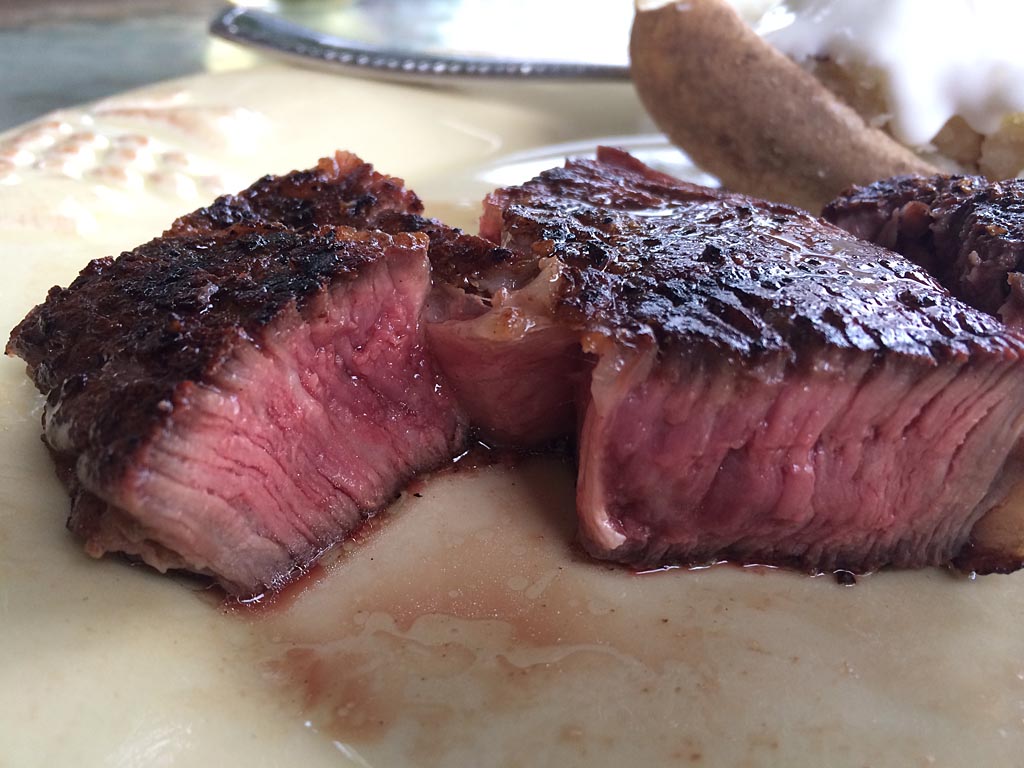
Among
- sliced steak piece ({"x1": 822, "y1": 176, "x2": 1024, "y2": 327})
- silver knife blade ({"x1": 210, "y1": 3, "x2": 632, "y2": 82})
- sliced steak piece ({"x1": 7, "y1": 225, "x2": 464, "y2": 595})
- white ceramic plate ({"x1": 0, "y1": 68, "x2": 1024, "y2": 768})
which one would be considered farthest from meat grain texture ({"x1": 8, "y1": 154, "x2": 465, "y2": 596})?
silver knife blade ({"x1": 210, "y1": 3, "x2": 632, "y2": 82})

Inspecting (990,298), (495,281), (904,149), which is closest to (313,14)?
(904,149)

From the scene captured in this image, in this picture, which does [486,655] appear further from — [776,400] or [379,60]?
[379,60]

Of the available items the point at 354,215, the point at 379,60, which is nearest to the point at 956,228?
the point at 354,215

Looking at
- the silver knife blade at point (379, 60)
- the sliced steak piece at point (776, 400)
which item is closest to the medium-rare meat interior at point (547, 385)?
the sliced steak piece at point (776, 400)

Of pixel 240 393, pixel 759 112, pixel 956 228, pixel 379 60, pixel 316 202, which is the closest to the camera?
pixel 240 393

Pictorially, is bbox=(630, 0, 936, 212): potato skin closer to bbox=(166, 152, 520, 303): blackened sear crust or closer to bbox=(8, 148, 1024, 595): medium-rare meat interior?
bbox=(8, 148, 1024, 595): medium-rare meat interior

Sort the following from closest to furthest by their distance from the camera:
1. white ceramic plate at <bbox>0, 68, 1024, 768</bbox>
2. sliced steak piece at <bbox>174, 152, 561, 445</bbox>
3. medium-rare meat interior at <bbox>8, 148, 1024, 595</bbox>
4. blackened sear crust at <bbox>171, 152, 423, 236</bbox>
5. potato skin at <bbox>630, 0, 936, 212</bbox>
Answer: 1. white ceramic plate at <bbox>0, 68, 1024, 768</bbox>
2. medium-rare meat interior at <bbox>8, 148, 1024, 595</bbox>
3. sliced steak piece at <bbox>174, 152, 561, 445</bbox>
4. blackened sear crust at <bbox>171, 152, 423, 236</bbox>
5. potato skin at <bbox>630, 0, 936, 212</bbox>

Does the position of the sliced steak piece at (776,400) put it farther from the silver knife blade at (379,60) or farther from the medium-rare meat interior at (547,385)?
the silver knife blade at (379,60)
